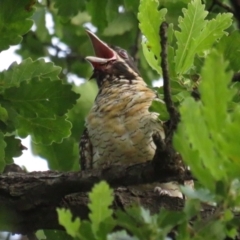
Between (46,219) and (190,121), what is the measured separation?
5.07ft

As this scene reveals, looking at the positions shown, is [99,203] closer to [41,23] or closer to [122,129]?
[122,129]

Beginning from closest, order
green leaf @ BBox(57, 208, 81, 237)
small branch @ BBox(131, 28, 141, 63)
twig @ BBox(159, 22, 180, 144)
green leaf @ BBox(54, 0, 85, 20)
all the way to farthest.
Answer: green leaf @ BBox(57, 208, 81, 237) → twig @ BBox(159, 22, 180, 144) → green leaf @ BBox(54, 0, 85, 20) → small branch @ BBox(131, 28, 141, 63)

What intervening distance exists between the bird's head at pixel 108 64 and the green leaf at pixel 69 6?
1129mm

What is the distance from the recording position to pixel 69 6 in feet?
13.2

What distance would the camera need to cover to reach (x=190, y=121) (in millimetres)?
1890

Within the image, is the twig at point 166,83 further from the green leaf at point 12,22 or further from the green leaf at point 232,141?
the green leaf at point 12,22

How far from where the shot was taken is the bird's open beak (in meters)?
5.34

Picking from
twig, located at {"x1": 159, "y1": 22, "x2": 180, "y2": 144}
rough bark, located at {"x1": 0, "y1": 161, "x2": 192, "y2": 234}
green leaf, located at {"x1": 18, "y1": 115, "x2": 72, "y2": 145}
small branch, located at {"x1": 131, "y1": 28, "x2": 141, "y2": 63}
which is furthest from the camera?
small branch, located at {"x1": 131, "y1": 28, "x2": 141, "y2": 63}

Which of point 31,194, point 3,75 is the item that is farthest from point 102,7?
point 31,194

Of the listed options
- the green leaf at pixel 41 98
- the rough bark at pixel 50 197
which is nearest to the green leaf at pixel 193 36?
the rough bark at pixel 50 197

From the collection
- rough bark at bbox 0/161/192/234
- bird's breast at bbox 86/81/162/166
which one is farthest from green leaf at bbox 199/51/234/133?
bird's breast at bbox 86/81/162/166

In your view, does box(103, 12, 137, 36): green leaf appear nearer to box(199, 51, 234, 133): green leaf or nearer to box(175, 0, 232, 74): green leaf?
box(175, 0, 232, 74): green leaf

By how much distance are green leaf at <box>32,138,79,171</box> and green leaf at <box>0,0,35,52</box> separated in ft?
4.40

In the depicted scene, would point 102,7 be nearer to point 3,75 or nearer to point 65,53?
point 3,75
